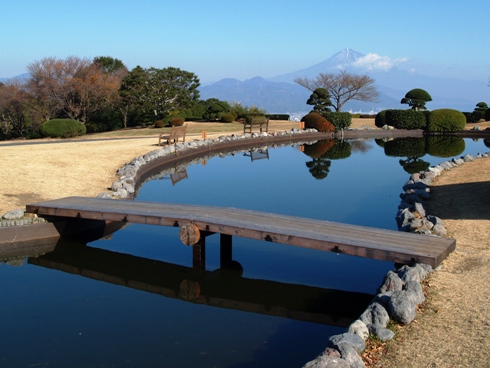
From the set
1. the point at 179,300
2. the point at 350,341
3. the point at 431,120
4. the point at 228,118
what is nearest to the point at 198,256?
the point at 179,300

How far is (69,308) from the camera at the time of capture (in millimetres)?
7129

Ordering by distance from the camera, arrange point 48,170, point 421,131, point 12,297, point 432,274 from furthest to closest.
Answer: point 421,131 → point 48,170 → point 12,297 → point 432,274

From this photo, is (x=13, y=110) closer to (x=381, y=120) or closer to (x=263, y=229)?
(x=381, y=120)

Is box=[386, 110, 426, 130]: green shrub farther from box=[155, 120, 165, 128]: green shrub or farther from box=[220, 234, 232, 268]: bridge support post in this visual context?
box=[220, 234, 232, 268]: bridge support post

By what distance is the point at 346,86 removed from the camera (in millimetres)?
47969

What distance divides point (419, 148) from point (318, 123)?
760 centimetres

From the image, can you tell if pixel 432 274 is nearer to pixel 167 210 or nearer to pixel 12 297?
pixel 167 210

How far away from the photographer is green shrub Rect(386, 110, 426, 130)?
32.8 meters

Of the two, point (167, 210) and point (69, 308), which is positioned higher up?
point (167, 210)

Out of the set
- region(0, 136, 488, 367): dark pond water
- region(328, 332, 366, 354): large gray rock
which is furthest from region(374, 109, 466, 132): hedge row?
region(328, 332, 366, 354): large gray rock

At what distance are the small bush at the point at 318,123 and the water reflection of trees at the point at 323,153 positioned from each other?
1693mm

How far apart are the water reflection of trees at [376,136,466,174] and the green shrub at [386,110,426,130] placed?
1.92 metres

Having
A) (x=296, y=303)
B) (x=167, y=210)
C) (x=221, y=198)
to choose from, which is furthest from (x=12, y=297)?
(x=221, y=198)

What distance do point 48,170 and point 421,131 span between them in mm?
23680
